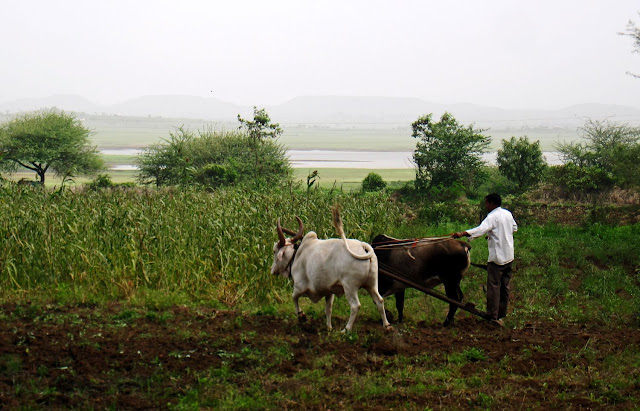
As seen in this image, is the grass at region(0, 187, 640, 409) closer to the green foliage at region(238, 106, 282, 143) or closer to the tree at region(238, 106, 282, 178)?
the tree at region(238, 106, 282, 178)

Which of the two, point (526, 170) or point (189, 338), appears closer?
point (189, 338)

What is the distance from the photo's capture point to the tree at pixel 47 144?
3431 cm

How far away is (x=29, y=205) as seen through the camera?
43.1ft

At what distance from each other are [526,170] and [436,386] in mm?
20118

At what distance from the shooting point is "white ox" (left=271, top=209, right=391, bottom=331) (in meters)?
8.18

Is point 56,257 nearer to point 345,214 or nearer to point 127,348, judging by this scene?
point 127,348

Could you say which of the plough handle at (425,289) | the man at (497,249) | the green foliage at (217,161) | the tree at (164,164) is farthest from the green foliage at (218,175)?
the man at (497,249)

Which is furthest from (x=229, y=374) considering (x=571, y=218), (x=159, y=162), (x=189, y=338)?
(x=159, y=162)

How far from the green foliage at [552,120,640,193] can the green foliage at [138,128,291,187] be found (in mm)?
11056

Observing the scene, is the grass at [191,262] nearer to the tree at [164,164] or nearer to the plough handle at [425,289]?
the plough handle at [425,289]

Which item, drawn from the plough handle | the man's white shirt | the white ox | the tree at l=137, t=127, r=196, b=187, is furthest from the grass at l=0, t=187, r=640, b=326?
the tree at l=137, t=127, r=196, b=187

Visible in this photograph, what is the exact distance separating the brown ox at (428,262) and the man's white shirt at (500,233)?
401mm

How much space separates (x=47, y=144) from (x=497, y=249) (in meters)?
31.0

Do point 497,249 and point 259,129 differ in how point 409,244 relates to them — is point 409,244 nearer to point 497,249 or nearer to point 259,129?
point 497,249
